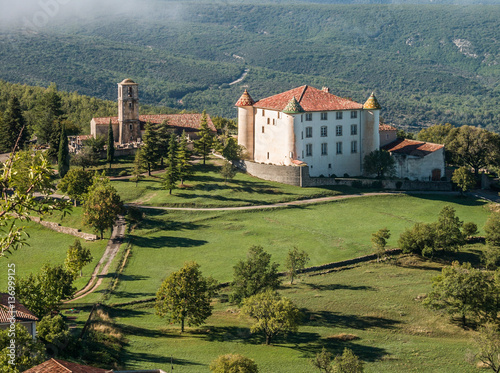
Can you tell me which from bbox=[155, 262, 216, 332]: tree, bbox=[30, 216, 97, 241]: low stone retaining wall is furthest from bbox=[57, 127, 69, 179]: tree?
bbox=[155, 262, 216, 332]: tree

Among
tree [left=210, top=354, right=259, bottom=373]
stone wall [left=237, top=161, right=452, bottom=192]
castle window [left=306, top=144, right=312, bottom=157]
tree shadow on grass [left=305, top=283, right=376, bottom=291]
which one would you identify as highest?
castle window [left=306, top=144, right=312, bottom=157]

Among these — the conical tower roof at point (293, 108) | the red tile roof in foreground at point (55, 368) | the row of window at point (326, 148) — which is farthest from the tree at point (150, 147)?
the red tile roof in foreground at point (55, 368)

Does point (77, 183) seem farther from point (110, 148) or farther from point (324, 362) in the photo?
point (324, 362)

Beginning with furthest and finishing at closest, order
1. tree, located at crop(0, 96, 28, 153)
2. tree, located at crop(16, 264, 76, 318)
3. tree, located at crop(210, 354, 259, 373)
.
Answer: tree, located at crop(0, 96, 28, 153) → tree, located at crop(16, 264, 76, 318) → tree, located at crop(210, 354, 259, 373)

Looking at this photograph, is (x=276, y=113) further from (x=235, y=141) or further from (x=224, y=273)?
(x=224, y=273)

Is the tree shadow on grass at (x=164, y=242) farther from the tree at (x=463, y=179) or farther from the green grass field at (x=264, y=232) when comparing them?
the tree at (x=463, y=179)

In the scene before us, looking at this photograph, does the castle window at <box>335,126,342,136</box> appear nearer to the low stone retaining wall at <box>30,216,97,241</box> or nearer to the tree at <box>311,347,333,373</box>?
the low stone retaining wall at <box>30,216,97,241</box>

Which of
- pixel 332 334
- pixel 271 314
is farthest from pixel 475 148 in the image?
pixel 271 314
